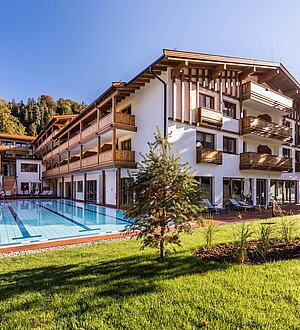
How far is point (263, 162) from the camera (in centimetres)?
1970

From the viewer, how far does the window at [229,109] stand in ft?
61.7

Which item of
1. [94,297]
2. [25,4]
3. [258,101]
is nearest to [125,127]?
[25,4]

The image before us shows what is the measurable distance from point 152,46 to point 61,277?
1810cm

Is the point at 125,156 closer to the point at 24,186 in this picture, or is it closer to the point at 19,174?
the point at 19,174

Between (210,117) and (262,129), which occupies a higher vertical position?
(210,117)

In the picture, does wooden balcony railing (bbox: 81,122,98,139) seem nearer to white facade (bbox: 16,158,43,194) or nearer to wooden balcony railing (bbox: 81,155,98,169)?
wooden balcony railing (bbox: 81,155,98,169)

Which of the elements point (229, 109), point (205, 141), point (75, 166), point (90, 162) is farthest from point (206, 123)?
point (75, 166)

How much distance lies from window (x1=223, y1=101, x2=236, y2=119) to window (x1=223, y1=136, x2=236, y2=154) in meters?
1.84

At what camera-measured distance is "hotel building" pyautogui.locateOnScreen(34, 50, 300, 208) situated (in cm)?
1573

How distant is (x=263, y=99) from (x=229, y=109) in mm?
3203

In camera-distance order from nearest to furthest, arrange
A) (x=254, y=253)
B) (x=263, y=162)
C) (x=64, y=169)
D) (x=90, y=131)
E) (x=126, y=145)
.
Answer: (x=254, y=253) < (x=263, y=162) < (x=126, y=145) < (x=90, y=131) < (x=64, y=169)

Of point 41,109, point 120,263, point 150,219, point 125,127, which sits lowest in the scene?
point 120,263

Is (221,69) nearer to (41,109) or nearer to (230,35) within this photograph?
(230,35)

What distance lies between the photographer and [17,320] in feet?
11.0
